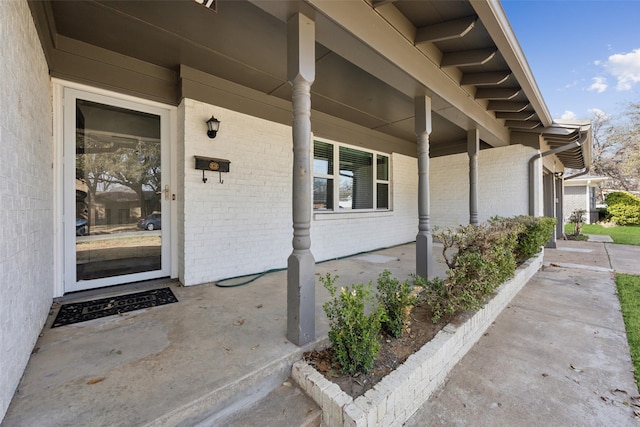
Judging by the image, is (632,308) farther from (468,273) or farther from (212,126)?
(212,126)

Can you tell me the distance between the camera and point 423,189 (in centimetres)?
359

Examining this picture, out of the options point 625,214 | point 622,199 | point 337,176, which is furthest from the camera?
point 622,199

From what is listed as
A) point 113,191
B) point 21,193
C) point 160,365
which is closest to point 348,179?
point 113,191

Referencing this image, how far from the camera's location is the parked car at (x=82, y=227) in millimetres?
2844

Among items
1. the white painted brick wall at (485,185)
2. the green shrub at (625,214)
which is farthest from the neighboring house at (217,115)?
the green shrub at (625,214)

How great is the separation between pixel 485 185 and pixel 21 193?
7.50 m

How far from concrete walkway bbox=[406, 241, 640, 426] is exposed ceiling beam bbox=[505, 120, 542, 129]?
3274 mm

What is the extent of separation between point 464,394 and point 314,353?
3.51 feet

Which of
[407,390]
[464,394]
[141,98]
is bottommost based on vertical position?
[464,394]

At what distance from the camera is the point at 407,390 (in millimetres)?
1620

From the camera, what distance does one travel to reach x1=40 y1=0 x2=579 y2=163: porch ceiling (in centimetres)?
228

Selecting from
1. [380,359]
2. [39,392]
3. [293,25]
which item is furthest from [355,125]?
[39,392]

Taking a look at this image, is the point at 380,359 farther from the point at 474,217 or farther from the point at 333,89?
the point at 474,217

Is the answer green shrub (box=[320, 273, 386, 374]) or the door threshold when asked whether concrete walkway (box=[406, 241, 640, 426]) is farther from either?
the door threshold
